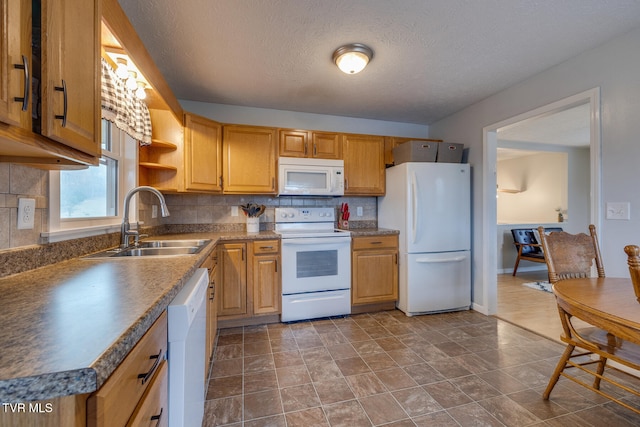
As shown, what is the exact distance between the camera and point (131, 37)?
52.7 inches

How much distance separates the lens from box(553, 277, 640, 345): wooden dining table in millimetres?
971

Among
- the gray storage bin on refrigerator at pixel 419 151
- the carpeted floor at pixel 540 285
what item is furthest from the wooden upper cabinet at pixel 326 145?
the carpeted floor at pixel 540 285

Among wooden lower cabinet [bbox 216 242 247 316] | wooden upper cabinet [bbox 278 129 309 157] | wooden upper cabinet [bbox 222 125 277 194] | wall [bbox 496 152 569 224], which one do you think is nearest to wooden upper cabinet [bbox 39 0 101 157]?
wooden lower cabinet [bbox 216 242 247 316]

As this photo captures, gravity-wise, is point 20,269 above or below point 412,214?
below

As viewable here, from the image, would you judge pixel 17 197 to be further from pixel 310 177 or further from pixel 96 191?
pixel 310 177

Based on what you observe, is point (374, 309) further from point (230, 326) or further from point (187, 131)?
point (187, 131)

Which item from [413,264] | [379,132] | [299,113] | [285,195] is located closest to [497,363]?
[413,264]

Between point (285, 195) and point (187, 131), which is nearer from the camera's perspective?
point (187, 131)

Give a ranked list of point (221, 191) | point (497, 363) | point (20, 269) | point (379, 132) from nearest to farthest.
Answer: point (20, 269) < point (497, 363) < point (221, 191) < point (379, 132)

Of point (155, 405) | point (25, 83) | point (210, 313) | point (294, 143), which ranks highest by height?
point (294, 143)

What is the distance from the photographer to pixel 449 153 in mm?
2967

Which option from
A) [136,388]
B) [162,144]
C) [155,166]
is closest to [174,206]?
[155,166]

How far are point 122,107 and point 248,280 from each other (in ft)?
5.54

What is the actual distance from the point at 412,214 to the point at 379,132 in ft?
4.32
